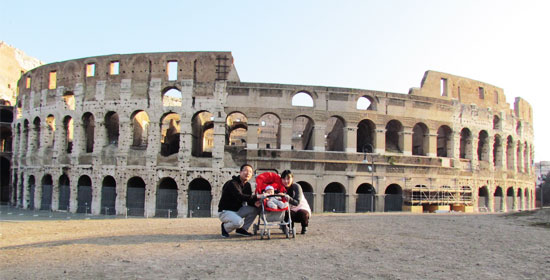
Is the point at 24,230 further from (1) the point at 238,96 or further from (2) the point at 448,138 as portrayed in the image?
(2) the point at 448,138

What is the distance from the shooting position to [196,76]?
76.8 ft

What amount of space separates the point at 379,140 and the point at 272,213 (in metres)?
17.1

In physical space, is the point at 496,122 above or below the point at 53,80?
below

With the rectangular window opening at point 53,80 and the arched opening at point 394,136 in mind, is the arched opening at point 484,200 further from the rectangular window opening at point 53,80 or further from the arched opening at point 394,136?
the rectangular window opening at point 53,80

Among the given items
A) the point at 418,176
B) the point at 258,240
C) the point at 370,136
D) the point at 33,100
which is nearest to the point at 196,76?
the point at 370,136

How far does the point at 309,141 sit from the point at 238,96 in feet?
19.1

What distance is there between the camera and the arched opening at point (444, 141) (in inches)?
1036

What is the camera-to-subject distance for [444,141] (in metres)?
27.6

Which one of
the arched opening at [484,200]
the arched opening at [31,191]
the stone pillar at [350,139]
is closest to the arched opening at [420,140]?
the stone pillar at [350,139]

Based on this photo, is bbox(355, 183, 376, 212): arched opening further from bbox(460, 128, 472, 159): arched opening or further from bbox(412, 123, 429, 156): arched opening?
bbox(460, 128, 472, 159): arched opening

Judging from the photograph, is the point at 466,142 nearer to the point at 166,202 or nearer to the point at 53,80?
the point at 166,202

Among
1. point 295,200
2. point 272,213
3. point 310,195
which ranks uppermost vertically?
point 295,200

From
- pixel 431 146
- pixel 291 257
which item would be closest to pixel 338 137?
pixel 431 146

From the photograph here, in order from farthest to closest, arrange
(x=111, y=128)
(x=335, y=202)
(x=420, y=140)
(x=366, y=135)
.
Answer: (x=111, y=128) < (x=420, y=140) < (x=366, y=135) < (x=335, y=202)
